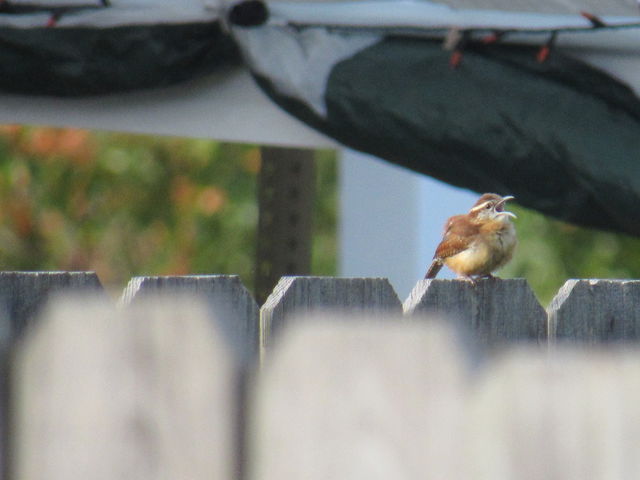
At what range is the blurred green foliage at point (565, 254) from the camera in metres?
9.59

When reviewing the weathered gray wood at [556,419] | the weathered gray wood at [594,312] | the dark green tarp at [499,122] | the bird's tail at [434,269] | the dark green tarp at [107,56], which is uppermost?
the dark green tarp at [107,56]

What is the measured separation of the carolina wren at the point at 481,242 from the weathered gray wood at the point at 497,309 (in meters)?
2.29

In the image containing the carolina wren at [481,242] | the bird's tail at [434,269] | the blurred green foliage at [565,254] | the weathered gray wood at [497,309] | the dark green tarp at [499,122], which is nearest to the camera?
the weathered gray wood at [497,309]

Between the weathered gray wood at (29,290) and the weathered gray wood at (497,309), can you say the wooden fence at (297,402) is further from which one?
the weathered gray wood at (497,309)

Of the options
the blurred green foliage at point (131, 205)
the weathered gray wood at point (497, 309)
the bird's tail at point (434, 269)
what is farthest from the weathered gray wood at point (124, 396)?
the blurred green foliage at point (131, 205)

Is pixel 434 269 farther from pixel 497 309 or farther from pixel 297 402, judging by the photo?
pixel 297 402

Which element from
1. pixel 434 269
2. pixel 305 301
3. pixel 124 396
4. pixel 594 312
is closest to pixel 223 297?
pixel 305 301

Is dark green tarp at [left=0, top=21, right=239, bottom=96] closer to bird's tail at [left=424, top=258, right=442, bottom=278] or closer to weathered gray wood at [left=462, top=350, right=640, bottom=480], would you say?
bird's tail at [left=424, top=258, right=442, bottom=278]

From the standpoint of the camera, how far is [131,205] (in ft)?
37.5

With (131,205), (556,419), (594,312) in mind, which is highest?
(131,205)

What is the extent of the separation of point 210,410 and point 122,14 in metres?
2.82

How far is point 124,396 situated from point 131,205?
9565 mm

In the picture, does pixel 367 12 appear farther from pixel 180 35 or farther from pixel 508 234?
pixel 508 234

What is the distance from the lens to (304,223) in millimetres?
5668
